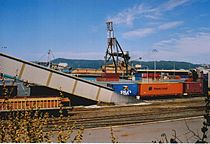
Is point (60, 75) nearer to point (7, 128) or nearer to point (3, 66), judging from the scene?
point (3, 66)

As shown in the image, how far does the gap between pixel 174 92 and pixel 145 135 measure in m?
23.2

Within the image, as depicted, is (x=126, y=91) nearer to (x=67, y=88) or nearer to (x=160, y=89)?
(x=160, y=89)

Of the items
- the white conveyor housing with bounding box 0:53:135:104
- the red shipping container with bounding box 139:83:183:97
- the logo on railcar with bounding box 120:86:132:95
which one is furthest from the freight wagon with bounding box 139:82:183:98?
the white conveyor housing with bounding box 0:53:135:104

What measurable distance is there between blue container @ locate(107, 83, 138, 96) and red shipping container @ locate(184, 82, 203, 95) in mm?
8555

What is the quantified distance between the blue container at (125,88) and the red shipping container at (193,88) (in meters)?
8.55

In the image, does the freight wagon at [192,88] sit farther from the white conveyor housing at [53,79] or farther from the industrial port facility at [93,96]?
the white conveyor housing at [53,79]

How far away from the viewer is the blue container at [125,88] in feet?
104

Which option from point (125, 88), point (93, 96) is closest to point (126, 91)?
point (125, 88)

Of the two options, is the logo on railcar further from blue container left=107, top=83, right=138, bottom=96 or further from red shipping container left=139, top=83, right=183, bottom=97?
red shipping container left=139, top=83, right=183, bottom=97

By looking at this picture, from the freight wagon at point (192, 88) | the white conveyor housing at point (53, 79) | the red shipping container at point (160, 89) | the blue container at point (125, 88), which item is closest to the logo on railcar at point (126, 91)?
the blue container at point (125, 88)

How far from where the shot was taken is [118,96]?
2736cm

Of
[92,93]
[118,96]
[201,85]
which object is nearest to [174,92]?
[201,85]

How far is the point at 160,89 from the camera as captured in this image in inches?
1339

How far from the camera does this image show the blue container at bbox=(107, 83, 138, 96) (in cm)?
3159
